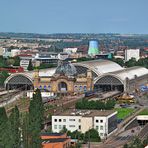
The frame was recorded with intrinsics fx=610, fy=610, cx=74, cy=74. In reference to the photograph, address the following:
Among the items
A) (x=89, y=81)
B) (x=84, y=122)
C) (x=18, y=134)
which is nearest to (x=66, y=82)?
(x=89, y=81)

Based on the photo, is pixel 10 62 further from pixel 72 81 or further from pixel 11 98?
pixel 11 98

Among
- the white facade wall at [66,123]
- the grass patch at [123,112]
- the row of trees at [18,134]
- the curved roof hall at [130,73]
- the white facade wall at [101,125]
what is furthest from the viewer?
the curved roof hall at [130,73]

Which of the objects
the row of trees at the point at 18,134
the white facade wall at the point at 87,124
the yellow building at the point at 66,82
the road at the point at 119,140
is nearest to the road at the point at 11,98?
the yellow building at the point at 66,82

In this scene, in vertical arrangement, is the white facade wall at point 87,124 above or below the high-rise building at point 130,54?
below

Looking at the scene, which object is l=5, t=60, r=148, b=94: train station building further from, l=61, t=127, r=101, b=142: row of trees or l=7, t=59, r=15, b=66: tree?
l=7, t=59, r=15, b=66: tree

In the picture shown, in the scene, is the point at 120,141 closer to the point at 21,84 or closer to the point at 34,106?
the point at 34,106

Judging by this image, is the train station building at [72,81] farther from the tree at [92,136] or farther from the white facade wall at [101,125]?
the tree at [92,136]

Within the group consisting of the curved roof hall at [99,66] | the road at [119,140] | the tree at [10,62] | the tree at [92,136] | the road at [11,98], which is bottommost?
the road at [119,140]

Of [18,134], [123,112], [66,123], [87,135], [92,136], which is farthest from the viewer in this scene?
[123,112]
